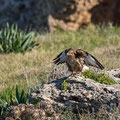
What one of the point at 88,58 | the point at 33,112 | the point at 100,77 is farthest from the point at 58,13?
the point at 33,112

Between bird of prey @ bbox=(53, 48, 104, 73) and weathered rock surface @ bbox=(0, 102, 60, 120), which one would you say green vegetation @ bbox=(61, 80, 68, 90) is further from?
bird of prey @ bbox=(53, 48, 104, 73)

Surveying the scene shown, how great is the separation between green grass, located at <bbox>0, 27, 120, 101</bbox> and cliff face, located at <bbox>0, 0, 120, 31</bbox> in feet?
2.13

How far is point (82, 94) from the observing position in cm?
549

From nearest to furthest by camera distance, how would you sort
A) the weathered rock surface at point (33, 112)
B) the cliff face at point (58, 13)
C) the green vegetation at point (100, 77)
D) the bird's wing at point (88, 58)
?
the weathered rock surface at point (33, 112) → the green vegetation at point (100, 77) → the bird's wing at point (88, 58) → the cliff face at point (58, 13)

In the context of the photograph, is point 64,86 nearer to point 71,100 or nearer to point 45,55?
point 71,100

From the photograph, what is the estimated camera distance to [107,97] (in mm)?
5344

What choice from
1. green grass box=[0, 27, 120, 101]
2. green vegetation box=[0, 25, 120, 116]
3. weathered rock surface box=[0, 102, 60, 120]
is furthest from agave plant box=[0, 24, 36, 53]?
weathered rock surface box=[0, 102, 60, 120]

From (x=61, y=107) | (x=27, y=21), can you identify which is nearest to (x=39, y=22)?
(x=27, y=21)

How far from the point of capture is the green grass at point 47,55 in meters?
7.66

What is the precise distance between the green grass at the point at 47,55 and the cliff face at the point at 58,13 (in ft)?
2.13

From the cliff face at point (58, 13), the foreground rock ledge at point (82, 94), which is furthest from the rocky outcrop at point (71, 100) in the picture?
the cliff face at point (58, 13)

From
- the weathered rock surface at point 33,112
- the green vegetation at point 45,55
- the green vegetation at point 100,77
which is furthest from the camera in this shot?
the green vegetation at point 45,55

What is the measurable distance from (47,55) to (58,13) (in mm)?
3901

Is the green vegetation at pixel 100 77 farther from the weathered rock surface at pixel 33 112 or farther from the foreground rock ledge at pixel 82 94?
the weathered rock surface at pixel 33 112
